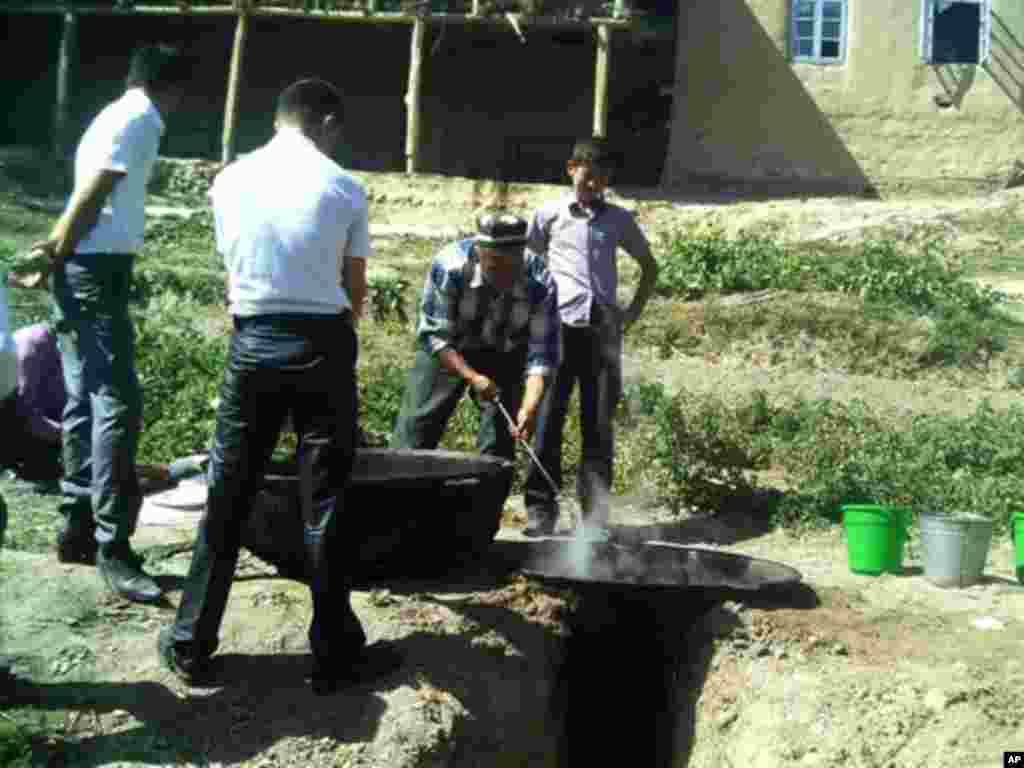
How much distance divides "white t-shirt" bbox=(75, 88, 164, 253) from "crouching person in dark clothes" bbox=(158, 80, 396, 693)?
0.52m

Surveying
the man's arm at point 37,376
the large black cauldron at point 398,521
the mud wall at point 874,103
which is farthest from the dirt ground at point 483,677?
the mud wall at point 874,103

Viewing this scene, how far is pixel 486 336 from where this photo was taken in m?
7.72

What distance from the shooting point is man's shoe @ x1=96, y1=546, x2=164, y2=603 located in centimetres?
629

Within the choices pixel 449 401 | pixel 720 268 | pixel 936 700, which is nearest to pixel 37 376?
pixel 449 401

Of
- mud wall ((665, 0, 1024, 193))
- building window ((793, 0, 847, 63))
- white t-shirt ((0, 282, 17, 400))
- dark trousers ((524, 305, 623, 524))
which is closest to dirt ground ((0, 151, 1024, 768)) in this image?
white t-shirt ((0, 282, 17, 400))

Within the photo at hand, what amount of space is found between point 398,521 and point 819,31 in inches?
629

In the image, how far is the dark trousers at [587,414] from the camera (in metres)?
8.34

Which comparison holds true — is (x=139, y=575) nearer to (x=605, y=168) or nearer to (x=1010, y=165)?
(x=605, y=168)

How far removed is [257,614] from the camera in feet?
20.6

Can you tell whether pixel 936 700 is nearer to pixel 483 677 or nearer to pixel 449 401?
pixel 483 677

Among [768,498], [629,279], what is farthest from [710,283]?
[768,498]

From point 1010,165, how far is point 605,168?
553 inches

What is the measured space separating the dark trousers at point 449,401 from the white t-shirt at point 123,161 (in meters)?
1.97

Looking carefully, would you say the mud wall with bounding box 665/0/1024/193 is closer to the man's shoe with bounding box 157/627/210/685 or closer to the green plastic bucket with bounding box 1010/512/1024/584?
the green plastic bucket with bounding box 1010/512/1024/584
